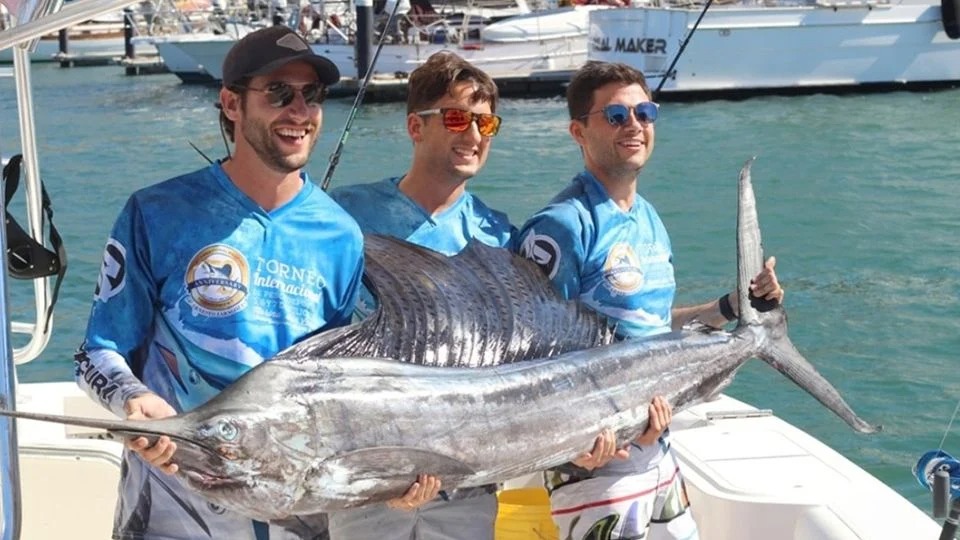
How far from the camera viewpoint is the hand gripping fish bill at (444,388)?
2.03 metres

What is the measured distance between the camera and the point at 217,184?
227 cm

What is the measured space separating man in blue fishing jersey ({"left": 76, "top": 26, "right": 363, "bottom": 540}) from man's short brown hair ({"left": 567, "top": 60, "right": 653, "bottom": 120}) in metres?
0.75

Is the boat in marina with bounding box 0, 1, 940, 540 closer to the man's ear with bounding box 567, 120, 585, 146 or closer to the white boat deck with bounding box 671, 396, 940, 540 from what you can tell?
the white boat deck with bounding box 671, 396, 940, 540

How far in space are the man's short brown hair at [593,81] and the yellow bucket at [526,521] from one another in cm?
94

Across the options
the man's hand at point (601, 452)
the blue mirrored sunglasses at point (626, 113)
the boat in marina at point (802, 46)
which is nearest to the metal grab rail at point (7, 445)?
the man's hand at point (601, 452)

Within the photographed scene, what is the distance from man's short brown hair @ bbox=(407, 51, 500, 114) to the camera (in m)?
2.77

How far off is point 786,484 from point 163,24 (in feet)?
108

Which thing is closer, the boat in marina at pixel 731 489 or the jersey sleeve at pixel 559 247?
the jersey sleeve at pixel 559 247

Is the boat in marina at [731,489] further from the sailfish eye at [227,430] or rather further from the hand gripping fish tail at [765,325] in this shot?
the sailfish eye at [227,430]

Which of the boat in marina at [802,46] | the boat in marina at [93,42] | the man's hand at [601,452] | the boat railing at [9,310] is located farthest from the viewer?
the boat in marina at [93,42]

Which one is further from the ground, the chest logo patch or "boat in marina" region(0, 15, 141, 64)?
the chest logo patch

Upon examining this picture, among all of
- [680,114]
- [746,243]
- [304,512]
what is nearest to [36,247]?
[304,512]

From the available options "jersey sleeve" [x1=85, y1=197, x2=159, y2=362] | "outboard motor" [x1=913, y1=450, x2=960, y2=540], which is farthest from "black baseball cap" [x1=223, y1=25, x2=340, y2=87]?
"outboard motor" [x1=913, y1=450, x2=960, y2=540]

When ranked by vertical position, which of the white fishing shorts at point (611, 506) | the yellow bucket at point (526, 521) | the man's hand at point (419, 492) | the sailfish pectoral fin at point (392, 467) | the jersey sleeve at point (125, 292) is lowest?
the yellow bucket at point (526, 521)
